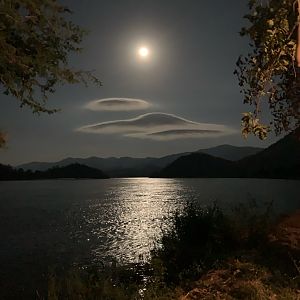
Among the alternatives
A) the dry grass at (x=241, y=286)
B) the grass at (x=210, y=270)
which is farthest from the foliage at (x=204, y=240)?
the dry grass at (x=241, y=286)

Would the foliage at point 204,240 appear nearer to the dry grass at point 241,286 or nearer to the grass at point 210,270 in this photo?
the grass at point 210,270

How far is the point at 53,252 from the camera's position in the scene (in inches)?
1057

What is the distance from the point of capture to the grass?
347 inches

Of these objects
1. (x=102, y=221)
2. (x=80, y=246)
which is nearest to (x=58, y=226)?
(x=102, y=221)

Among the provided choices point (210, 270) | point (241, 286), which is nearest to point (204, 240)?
point (210, 270)

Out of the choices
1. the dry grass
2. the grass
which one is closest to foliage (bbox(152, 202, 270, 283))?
the grass

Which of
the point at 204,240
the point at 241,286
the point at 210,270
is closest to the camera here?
the point at 241,286

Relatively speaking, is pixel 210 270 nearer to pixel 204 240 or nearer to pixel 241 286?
pixel 241 286

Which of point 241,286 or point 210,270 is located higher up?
point 241,286

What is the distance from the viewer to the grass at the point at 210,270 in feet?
28.9

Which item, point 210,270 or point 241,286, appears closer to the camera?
point 241,286

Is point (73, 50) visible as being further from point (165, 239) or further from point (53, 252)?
point (53, 252)

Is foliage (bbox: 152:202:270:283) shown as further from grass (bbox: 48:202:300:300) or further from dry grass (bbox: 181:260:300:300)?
dry grass (bbox: 181:260:300:300)

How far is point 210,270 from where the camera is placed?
452 inches
